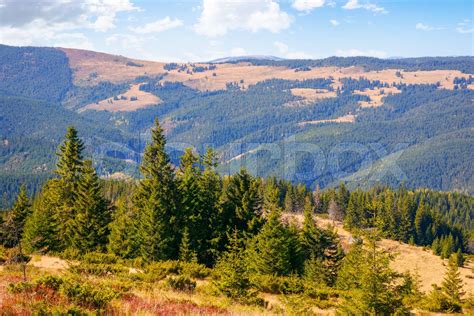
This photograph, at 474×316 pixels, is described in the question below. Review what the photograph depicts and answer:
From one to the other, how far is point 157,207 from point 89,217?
1052cm

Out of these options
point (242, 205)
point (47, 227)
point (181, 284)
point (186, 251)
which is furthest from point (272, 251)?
point (47, 227)

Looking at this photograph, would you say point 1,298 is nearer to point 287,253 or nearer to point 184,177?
point 287,253

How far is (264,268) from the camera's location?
42156 millimetres

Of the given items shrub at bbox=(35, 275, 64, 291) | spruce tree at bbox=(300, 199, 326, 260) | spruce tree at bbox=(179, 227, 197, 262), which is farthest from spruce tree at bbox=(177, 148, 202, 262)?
shrub at bbox=(35, 275, 64, 291)

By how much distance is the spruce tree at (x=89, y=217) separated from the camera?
168 ft

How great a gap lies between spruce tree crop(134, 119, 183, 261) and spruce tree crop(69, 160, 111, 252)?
505 centimetres

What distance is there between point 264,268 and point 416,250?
8411cm

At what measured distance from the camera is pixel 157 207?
48.4 meters

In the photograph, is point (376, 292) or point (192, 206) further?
point (192, 206)

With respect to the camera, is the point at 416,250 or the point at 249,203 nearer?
the point at 249,203

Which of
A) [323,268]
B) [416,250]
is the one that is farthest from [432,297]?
[416,250]

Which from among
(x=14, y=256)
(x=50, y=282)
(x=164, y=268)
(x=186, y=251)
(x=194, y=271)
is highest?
(x=50, y=282)

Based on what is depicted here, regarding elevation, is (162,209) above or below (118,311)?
below

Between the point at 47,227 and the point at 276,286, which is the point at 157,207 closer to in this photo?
the point at 47,227
